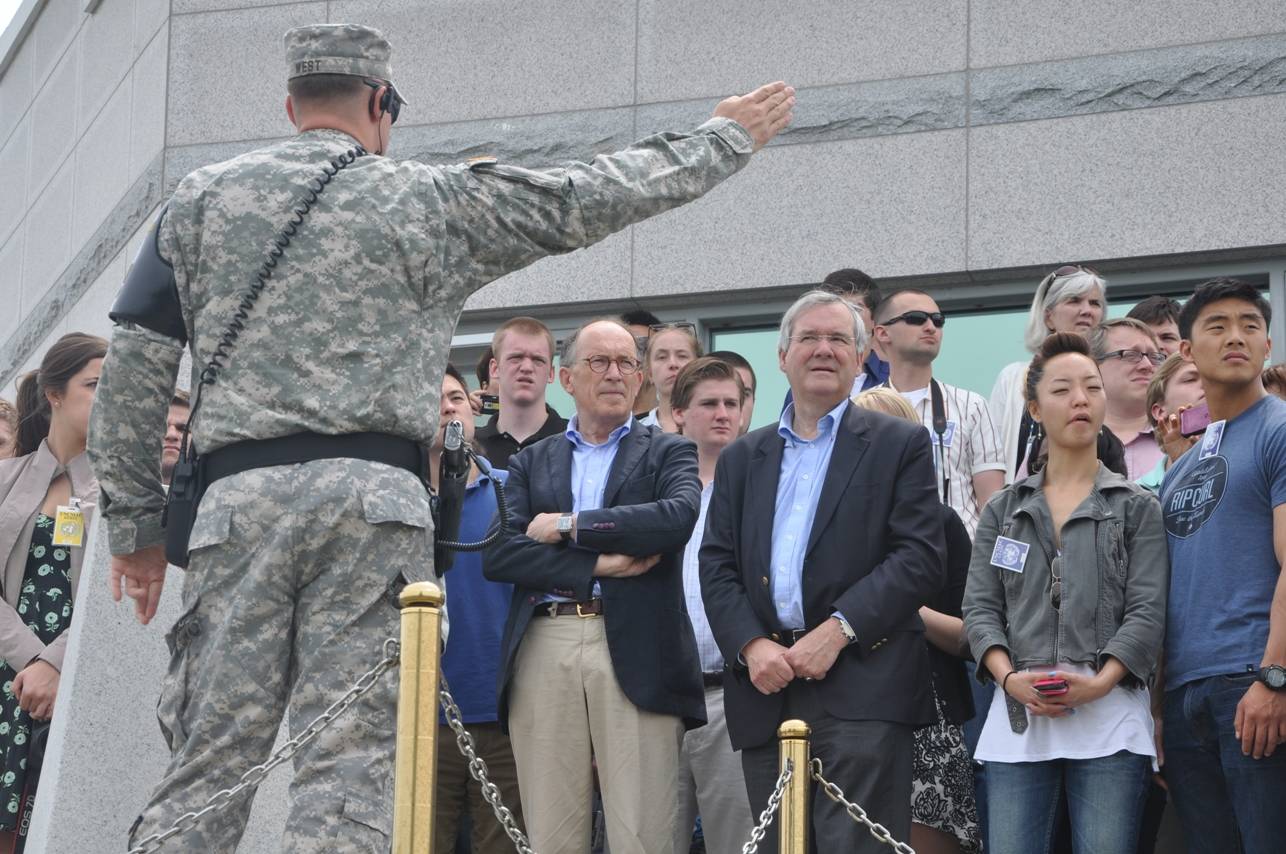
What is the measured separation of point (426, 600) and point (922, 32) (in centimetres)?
747

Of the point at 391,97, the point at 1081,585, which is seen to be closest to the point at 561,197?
the point at 391,97

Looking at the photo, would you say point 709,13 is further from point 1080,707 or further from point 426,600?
point 426,600

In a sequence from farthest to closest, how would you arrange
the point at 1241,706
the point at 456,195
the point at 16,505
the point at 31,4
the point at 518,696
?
the point at 31,4 < the point at 16,505 < the point at 518,696 < the point at 1241,706 < the point at 456,195

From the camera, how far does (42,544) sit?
24.1 ft

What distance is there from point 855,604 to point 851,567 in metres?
0.20

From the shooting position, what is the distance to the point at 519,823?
6719 millimetres

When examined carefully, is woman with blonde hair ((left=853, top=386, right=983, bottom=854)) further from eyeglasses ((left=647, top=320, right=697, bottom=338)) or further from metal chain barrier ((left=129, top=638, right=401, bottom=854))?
eyeglasses ((left=647, top=320, right=697, bottom=338))

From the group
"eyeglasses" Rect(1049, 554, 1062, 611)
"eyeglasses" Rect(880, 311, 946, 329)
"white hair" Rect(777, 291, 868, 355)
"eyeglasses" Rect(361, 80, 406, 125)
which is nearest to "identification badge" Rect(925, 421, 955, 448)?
"eyeglasses" Rect(880, 311, 946, 329)

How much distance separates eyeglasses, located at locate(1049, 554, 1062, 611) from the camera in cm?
580

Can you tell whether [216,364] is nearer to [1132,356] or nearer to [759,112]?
[759,112]

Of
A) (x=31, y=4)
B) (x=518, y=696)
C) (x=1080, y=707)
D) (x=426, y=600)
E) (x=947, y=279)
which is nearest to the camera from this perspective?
(x=426, y=600)

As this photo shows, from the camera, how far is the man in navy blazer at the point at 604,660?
243 inches

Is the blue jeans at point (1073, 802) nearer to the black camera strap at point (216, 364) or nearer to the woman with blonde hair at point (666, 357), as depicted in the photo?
the black camera strap at point (216, 364)

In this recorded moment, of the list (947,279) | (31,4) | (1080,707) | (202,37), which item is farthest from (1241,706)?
(31,4)
